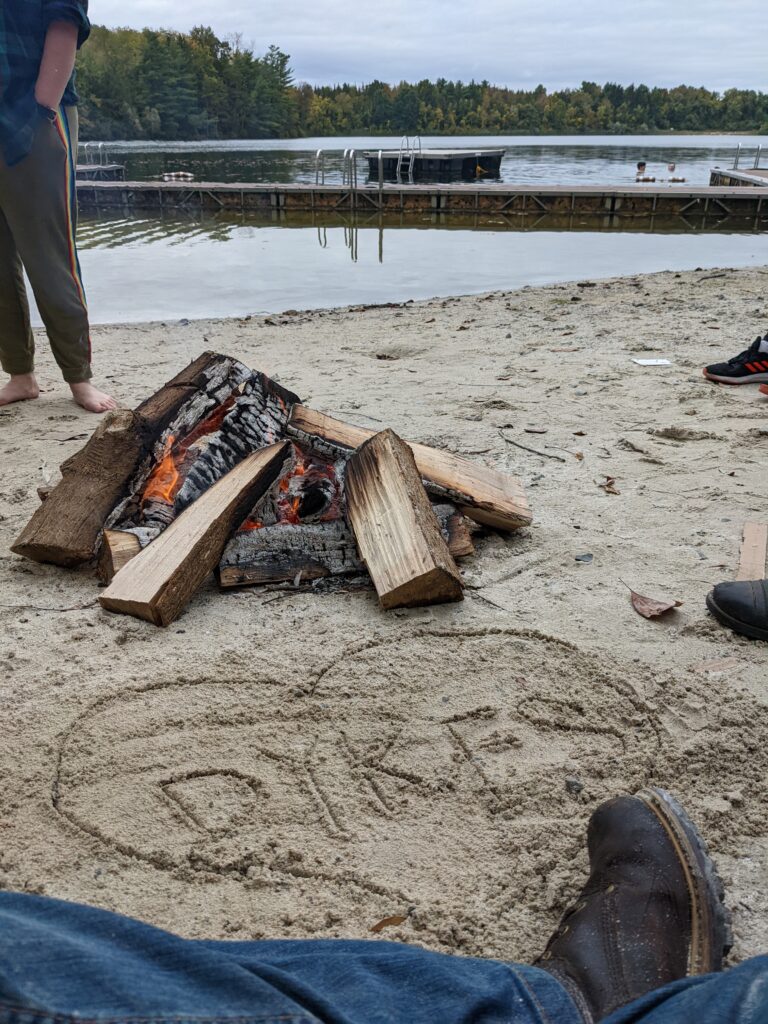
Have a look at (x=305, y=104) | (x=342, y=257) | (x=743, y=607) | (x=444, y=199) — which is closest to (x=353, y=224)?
(x=444, y=199)

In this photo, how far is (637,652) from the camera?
2338 millimetres

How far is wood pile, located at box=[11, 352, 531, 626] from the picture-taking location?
2.55 m

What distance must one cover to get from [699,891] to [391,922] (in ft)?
2.07

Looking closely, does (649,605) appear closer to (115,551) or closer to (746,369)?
(115,551)

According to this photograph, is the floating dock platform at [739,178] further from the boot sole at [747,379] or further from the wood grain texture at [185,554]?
the wood grain texture at [185,554]

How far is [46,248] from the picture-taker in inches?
157

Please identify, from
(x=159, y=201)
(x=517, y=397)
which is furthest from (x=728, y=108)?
(x=517, y=397)

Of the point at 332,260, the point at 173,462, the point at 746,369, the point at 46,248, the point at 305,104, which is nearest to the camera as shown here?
the point at 173,462

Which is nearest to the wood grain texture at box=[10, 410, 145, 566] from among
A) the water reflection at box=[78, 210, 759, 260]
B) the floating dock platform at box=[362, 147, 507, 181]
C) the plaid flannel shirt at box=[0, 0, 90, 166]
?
the plaid flannel shirt at box=[0, 0, 90, 166]

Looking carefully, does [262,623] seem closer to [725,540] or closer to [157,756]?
[157,756]

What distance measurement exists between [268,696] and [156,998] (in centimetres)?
132

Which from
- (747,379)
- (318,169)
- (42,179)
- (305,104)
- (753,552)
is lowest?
(753,552)

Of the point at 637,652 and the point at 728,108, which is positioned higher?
the point at 728,108

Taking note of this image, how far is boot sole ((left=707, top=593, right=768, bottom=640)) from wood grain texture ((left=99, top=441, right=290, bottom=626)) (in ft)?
5.65
